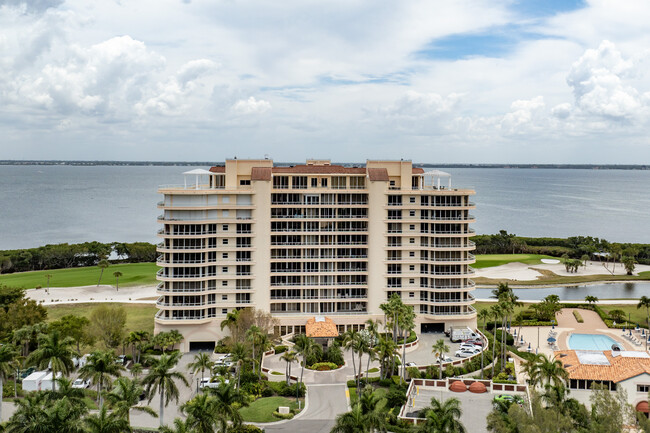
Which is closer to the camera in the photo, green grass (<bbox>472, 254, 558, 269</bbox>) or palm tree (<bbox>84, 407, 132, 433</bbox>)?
palm tree (<bbox>84, 407, 132, 433</bbox>)

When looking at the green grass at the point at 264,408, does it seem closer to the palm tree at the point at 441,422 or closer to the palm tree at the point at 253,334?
the palm tree at the point at 253,334

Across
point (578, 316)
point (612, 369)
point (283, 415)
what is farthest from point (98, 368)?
point (578, 316)

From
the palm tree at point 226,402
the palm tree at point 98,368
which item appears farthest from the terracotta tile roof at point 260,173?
the palm tree at point 226,402

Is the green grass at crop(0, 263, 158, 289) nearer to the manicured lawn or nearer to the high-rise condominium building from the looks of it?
the manicured lawn

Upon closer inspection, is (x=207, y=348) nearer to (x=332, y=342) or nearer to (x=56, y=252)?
(x=332, y=342)

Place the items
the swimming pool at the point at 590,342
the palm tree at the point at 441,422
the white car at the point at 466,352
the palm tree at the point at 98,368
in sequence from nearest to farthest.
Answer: the palm tree at the point at 441,422 < the palm tree at the point at 98,368 < the white car at the point at 466,352 < the swimming pool at the point at 590,342

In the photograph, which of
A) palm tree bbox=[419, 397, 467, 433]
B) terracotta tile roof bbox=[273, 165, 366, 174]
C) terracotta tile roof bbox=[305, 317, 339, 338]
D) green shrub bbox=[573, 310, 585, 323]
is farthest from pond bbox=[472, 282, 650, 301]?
palm tree bbox=[419, 397, 467, 433]
